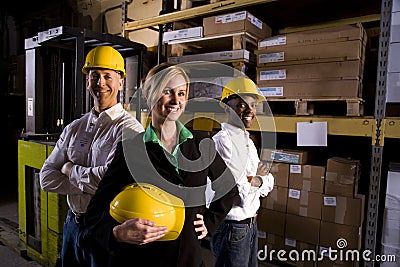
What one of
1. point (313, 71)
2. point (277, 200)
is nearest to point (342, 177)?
point (277, 200)

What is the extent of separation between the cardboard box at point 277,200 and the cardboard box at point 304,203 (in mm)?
39

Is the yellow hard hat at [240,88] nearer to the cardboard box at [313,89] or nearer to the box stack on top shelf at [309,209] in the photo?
the cardboard box at [313,89]

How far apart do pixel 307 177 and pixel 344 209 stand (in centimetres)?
35

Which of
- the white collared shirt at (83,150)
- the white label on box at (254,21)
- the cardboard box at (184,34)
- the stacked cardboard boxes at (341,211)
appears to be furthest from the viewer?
the cardboard box at (184,34)

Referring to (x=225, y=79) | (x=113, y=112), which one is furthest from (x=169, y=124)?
(x=225, y=79)

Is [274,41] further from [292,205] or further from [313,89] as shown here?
[292,205]

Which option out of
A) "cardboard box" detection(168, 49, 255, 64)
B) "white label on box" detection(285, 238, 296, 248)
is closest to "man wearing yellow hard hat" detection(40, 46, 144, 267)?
"cardboard box" detection(168, 49, 255, 64)

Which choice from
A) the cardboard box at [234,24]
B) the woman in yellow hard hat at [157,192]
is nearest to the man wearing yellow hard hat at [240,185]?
the woman in yellow hard hat at [157,192]

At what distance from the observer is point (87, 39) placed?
281cm

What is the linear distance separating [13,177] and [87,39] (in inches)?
196

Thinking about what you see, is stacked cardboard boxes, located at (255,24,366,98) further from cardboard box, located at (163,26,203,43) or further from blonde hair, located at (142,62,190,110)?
blonde hair, located at (142,62,190,110)

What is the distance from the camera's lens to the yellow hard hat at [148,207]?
0.84m

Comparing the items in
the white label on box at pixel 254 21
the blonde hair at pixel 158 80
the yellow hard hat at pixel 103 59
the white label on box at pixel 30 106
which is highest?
the white label on box at pixel 254 21

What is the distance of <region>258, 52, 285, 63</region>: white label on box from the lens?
244 centimetres
